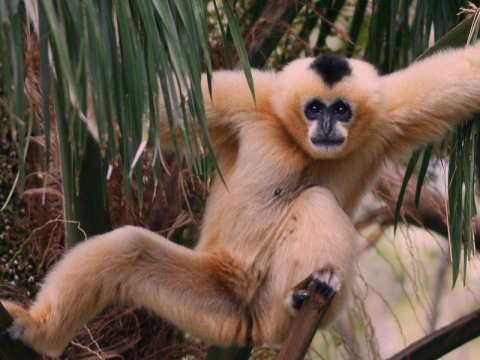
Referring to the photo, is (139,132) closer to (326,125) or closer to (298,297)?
(298,297)

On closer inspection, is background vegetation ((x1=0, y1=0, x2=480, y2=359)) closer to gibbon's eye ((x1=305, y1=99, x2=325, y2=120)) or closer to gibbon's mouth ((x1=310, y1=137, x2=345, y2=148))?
gibbon's mouth ((x1=310, y1=137, x2=345, y2=148))

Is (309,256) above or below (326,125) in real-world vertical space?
below

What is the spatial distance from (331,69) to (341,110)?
26cm

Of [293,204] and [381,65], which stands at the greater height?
[381,65]

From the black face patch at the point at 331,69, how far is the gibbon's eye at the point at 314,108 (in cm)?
14

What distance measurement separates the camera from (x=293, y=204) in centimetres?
503

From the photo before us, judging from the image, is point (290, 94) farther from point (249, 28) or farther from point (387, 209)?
point (387, 209)

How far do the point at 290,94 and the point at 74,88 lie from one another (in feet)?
6.98

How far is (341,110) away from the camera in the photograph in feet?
17.4

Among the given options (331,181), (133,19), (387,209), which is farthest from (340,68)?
(387,209)

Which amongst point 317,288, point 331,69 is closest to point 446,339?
point 317,288

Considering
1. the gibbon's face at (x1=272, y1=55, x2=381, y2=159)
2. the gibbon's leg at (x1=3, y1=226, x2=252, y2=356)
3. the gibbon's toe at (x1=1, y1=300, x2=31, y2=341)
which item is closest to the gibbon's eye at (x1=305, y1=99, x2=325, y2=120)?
the gibbon's face at (x1=272, y1=55, x2=381, y2=159)

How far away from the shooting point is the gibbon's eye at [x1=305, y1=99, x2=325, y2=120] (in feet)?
17.2

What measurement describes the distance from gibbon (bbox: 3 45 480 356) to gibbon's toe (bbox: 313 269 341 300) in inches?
0.5
